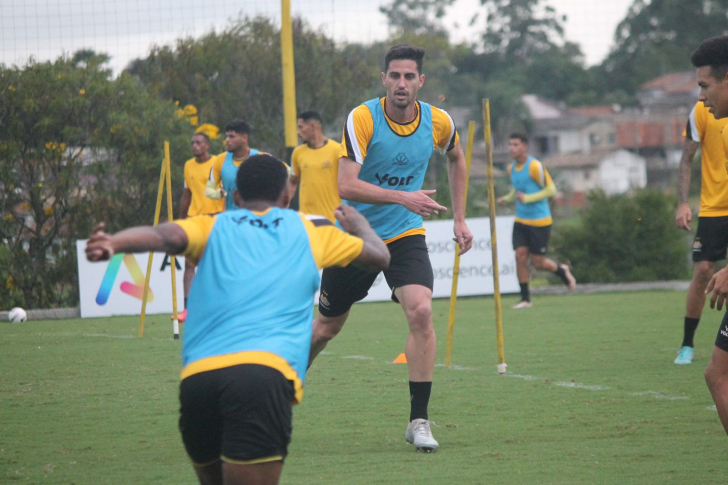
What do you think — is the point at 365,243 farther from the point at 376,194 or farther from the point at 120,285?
the point at 120,285

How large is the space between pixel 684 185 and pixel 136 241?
6.09 metres

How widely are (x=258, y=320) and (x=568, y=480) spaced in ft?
6.29

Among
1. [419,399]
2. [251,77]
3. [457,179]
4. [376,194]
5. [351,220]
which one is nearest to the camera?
[351,220]

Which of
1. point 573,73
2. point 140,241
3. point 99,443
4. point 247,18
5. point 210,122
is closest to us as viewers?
point 140,241

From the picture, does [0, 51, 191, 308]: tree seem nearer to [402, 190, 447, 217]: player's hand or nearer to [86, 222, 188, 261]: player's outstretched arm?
[402, 190, 447, 217]: player's hand

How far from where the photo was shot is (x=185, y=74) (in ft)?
69.9

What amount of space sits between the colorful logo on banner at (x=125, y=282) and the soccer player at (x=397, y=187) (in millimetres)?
9024

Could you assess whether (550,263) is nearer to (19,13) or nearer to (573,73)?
(19,13)

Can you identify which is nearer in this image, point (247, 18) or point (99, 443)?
point (99, 443)

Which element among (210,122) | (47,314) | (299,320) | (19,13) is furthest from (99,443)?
(210,122)

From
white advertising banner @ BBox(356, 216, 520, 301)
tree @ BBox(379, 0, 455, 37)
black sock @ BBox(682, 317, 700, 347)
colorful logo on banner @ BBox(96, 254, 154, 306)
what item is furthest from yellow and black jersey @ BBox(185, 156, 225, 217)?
tree @ BBox(379, 0, 455, 37)

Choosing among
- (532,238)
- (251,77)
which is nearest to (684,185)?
(532,238)

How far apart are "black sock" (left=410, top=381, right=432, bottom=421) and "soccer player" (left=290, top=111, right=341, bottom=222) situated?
702 cm

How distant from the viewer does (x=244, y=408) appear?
11.1ft
